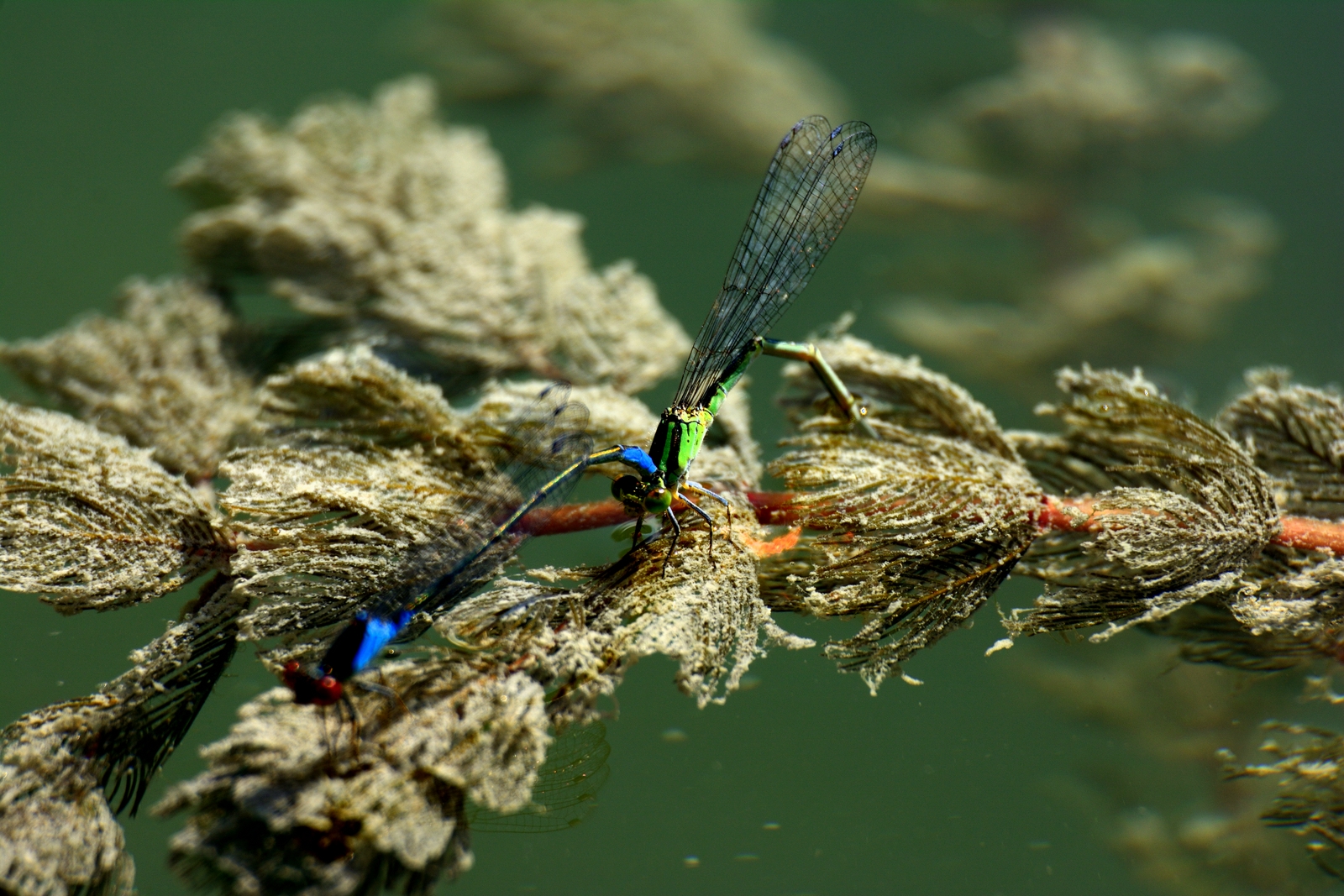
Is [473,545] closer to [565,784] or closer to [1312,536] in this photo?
[565,784]

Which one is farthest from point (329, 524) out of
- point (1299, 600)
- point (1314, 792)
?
point (1314, 792)

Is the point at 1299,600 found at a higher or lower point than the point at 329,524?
higher

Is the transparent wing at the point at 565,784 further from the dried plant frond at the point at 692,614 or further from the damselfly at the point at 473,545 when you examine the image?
the damselfly at the point at 473,545

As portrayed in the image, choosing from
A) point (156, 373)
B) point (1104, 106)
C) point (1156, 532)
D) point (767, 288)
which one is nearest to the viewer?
point (1156, 532)

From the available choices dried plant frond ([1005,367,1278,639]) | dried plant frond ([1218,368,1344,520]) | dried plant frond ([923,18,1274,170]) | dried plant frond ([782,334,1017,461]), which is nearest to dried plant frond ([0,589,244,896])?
dried plant frond ([782,334,1017,461])

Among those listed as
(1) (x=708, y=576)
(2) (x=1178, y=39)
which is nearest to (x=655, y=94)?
(2) (x=1178, y=39)

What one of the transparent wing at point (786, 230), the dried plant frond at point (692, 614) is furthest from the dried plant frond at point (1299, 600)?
the transparent wing at point (786, 230)

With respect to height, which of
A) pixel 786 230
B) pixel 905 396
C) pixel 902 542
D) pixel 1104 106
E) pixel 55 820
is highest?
pixel 1104 106
